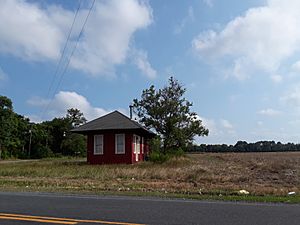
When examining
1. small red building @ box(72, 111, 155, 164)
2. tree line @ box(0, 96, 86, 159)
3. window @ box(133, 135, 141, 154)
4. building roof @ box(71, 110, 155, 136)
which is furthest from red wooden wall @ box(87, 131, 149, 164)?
tree line @ box(0, 96, 86, 159)

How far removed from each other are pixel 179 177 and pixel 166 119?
A: 93.2 ft

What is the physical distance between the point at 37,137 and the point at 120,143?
52621 mm

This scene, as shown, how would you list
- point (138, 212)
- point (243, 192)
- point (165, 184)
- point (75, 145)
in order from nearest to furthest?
point (138, 212) < point (243, 192) < point (165, 184) < point (75, 145)

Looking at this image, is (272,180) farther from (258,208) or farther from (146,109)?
(146,109)

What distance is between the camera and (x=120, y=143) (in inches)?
1394

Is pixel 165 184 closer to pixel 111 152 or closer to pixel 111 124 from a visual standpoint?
pixel 111 152

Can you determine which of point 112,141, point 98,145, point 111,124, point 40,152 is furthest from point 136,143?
point 40,152

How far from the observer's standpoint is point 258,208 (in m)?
10.6

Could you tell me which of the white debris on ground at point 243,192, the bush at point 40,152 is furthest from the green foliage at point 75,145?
the white debris on ground at point 243,192

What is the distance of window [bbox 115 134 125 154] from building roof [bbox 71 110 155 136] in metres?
1.00

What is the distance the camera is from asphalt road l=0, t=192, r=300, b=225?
8709mm

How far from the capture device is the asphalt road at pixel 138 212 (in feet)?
28.6

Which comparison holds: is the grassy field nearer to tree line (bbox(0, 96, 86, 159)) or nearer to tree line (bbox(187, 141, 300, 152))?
tree line (bbox(0, 96, 86, 159))

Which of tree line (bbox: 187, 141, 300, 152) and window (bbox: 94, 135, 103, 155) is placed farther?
tree line (bbox: 187, 141, 300, 152)
